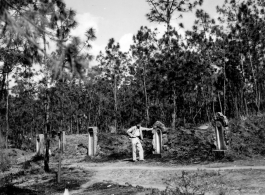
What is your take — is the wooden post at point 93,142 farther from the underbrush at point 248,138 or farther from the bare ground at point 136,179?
the underbrush at point 248,138

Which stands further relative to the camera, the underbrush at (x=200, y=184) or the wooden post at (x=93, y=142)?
the wooden post at (x=93, y=142)

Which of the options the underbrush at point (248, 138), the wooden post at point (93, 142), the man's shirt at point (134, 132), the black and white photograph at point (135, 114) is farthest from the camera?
the wooden post at point (93, 142)

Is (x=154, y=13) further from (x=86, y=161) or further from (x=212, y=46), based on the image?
(x=86, y=161)

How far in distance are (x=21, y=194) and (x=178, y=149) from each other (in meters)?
9.85

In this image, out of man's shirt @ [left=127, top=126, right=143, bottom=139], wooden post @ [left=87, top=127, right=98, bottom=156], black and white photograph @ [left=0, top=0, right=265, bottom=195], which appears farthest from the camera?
wooden post @ [left=87, top=127, right=98, bottom=156]

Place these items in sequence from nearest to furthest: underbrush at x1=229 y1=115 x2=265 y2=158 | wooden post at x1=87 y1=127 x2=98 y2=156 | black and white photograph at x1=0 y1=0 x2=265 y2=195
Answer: black and white photograph at x1=0 y1=0 x2=265 y2=195 → underbrush at x1=229 y1=115 x2=265 y2=158 → wooden post at x1=87 y1=127 x2=98 y2=156

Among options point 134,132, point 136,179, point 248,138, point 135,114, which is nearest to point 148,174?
point 136,179

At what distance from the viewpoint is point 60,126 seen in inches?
480

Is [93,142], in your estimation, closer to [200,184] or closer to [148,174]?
[148,174]

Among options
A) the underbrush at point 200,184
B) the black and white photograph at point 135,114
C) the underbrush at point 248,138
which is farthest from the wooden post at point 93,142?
the underbrush at point 200,184

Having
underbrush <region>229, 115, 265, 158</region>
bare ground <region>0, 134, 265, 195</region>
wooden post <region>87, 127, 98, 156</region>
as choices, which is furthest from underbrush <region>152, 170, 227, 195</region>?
wooden post <region>87, 127, 98, 156</region>

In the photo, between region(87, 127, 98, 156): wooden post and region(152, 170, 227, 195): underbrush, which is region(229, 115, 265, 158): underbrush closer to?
region(152, 170, 227, 195): underbrush

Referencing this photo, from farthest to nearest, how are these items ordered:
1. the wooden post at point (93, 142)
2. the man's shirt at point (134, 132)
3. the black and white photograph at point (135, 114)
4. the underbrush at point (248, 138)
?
the wooden post at point (93, 142)
the man's shirt at point (134, 132)
the underbrush at point (248, 138)
the black and white photograph at point (135, 114)

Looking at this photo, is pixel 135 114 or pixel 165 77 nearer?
pixel 165 77
